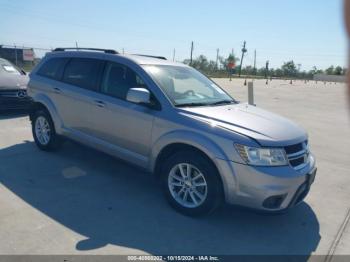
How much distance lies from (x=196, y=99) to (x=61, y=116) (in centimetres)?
229

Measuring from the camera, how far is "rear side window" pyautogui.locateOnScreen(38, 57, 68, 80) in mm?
6080

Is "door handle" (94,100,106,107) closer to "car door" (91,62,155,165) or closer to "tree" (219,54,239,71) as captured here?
"car door" (91,62,155,165)

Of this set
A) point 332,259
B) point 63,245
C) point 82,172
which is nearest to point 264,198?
point 332,259

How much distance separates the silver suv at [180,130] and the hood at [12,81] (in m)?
3.73

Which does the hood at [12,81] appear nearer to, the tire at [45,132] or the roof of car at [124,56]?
the tire at [45,132]

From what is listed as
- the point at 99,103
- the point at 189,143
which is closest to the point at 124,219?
the point at 189,143

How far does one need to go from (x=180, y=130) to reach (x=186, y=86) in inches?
42.3

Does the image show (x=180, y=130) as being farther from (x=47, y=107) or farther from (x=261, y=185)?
(x=47, y=107)

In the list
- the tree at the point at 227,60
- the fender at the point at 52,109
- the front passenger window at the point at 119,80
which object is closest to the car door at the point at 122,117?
the front passenger window at the point at 119,80

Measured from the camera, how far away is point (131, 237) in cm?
378

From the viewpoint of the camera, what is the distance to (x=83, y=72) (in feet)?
18.5

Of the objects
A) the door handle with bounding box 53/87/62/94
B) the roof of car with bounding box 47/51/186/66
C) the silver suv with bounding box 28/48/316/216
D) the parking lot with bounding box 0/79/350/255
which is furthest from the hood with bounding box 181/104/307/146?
the door handle with bounding box 53/87/62/94

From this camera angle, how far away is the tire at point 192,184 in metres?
4.04

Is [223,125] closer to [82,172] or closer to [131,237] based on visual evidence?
[131,237]
